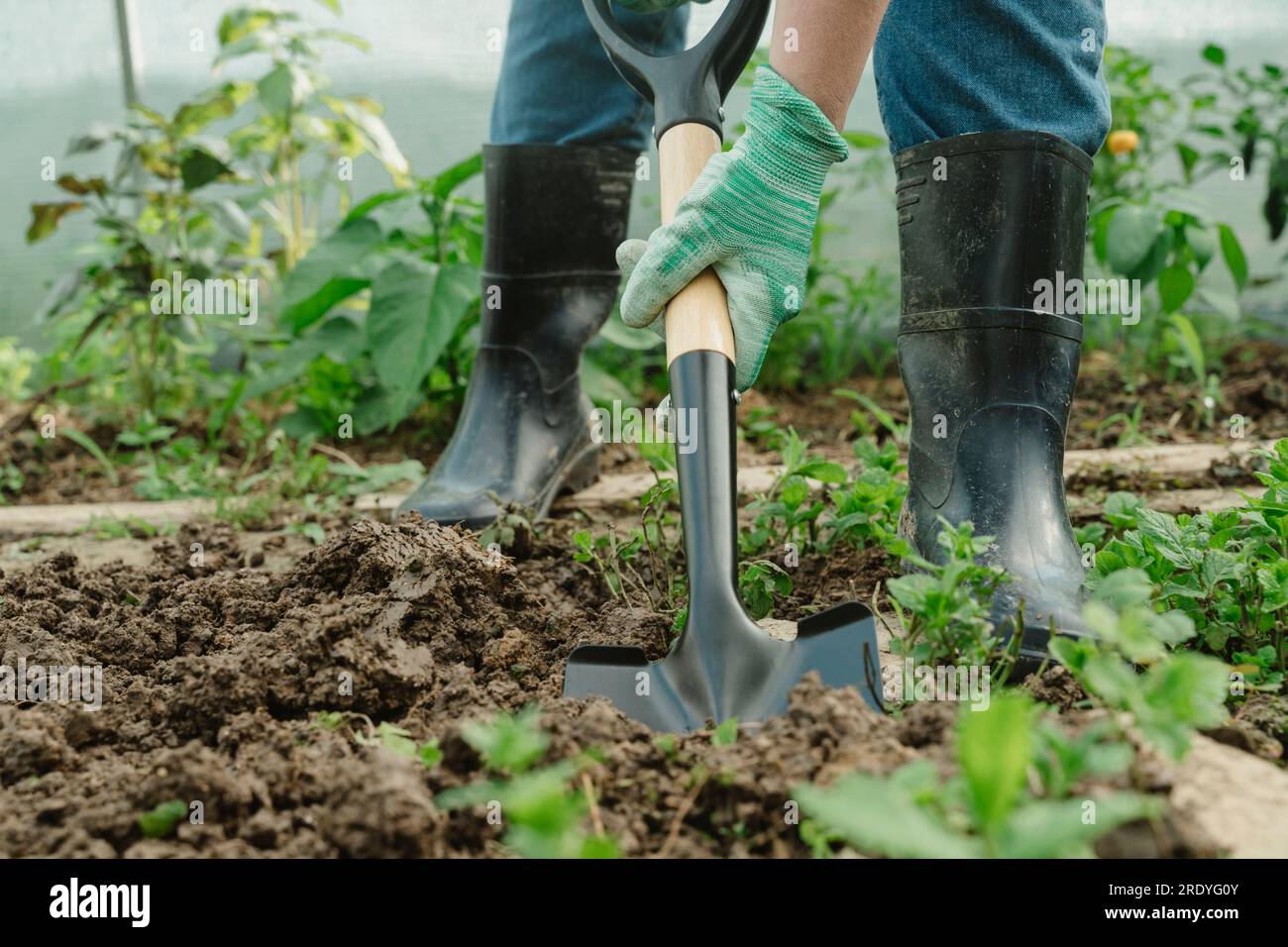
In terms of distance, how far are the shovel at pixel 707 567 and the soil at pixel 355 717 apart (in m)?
0.08

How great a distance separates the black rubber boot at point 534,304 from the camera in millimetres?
2049

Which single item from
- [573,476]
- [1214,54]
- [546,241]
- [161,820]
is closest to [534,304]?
[546,241]

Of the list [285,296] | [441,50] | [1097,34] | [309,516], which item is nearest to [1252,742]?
[1097,34]

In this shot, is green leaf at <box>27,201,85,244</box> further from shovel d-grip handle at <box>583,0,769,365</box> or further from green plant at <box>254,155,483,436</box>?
shovel d-grip handle at <box>583,0,769,365</box>

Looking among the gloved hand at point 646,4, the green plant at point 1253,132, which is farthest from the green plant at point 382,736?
the green plant at point 1253,132

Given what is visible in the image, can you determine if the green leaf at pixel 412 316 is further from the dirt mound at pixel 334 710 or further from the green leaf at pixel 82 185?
the green leaf at pixel 82 185

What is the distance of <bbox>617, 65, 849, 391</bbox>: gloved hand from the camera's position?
137 centimetres

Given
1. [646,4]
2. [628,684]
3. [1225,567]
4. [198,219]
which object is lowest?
[628,684]

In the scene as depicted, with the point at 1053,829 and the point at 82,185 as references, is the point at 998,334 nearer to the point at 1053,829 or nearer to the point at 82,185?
the point at 1053,829

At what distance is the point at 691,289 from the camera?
1.40 m

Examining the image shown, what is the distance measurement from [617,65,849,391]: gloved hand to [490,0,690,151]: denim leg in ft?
2.37

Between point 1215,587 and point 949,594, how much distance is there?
1.58 feet

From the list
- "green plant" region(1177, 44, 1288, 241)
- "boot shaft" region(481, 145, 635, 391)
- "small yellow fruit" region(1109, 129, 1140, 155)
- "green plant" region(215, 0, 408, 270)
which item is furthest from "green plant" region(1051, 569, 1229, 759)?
"green plant" region(1177, 44, 1288, 241)

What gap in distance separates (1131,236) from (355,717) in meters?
2.23
